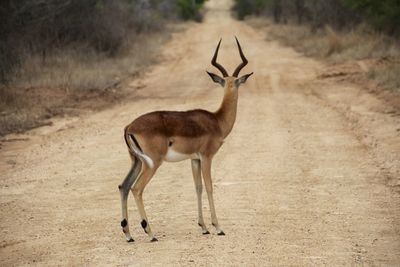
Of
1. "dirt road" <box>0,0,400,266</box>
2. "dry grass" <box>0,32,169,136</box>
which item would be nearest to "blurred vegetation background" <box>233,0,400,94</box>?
"dirt road" <box>0,0,400,266</box>

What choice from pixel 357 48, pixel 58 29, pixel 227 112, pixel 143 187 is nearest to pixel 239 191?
pixel 227 112

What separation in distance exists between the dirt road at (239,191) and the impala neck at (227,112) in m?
1.12

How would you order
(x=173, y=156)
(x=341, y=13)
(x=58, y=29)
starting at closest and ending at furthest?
1. (x=173, y=156)
2. (x=58, y=29)
3. (x=341, y=13)

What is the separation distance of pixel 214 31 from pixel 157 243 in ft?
126

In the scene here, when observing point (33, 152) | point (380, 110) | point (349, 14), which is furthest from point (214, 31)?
point (33, 152)

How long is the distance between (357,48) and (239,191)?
16762 mm

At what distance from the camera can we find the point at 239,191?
33.6 feet

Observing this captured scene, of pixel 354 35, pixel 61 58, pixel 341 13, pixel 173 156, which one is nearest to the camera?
pixel 173 156

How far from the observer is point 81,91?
1969cm

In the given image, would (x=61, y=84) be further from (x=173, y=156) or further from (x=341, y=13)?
(x=341, y=13)

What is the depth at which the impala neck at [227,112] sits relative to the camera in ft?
28.9

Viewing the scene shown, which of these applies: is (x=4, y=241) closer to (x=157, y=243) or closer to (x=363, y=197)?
(x=157, y=243)

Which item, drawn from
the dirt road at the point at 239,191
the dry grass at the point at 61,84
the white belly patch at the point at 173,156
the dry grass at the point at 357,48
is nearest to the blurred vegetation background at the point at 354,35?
the dry grass at the point at 357,48

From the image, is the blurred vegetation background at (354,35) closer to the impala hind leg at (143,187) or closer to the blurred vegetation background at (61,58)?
the blurred vegetation background at (61,58)
